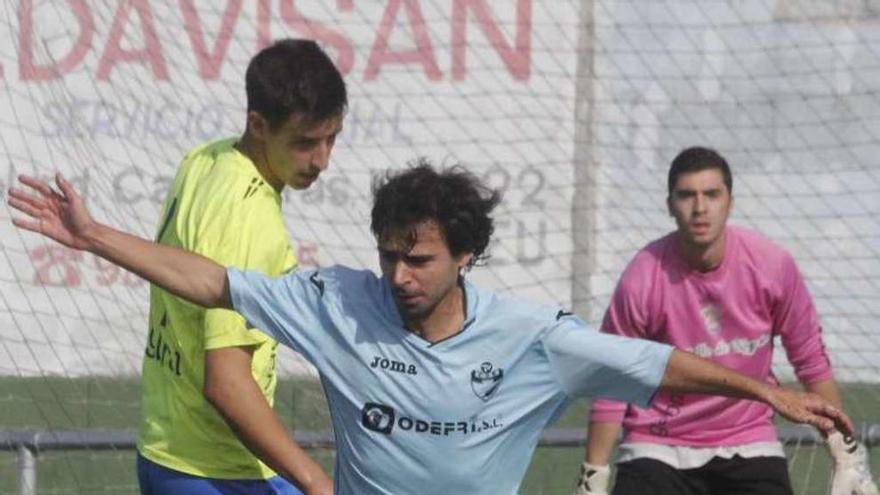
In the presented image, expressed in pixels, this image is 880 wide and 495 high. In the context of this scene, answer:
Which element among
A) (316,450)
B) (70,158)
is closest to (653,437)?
(316,450)

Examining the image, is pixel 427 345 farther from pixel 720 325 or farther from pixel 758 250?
pixel 758 250

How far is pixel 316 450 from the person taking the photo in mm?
8094

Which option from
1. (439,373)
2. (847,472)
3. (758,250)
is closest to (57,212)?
(439,373)

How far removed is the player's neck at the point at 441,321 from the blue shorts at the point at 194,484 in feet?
2.19

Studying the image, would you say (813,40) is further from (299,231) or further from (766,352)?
(766,352)

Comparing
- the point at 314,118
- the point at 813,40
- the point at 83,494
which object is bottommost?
the point at 83,494

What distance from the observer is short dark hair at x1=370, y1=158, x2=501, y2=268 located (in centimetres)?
469

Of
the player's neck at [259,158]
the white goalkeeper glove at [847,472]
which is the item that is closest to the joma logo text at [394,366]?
the player's neck at [259,158]

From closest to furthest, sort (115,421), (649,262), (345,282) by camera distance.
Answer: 1. (345,282)
2. (649,262)
3. (115,421)

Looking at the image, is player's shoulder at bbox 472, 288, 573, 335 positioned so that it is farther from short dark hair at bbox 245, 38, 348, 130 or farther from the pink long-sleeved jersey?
the pink long-sleeved jersey

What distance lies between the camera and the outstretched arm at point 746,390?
4.61 metres

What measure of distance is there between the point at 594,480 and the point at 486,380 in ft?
7.15

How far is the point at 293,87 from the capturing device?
16.6 ft

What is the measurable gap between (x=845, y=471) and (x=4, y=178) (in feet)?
12.4
